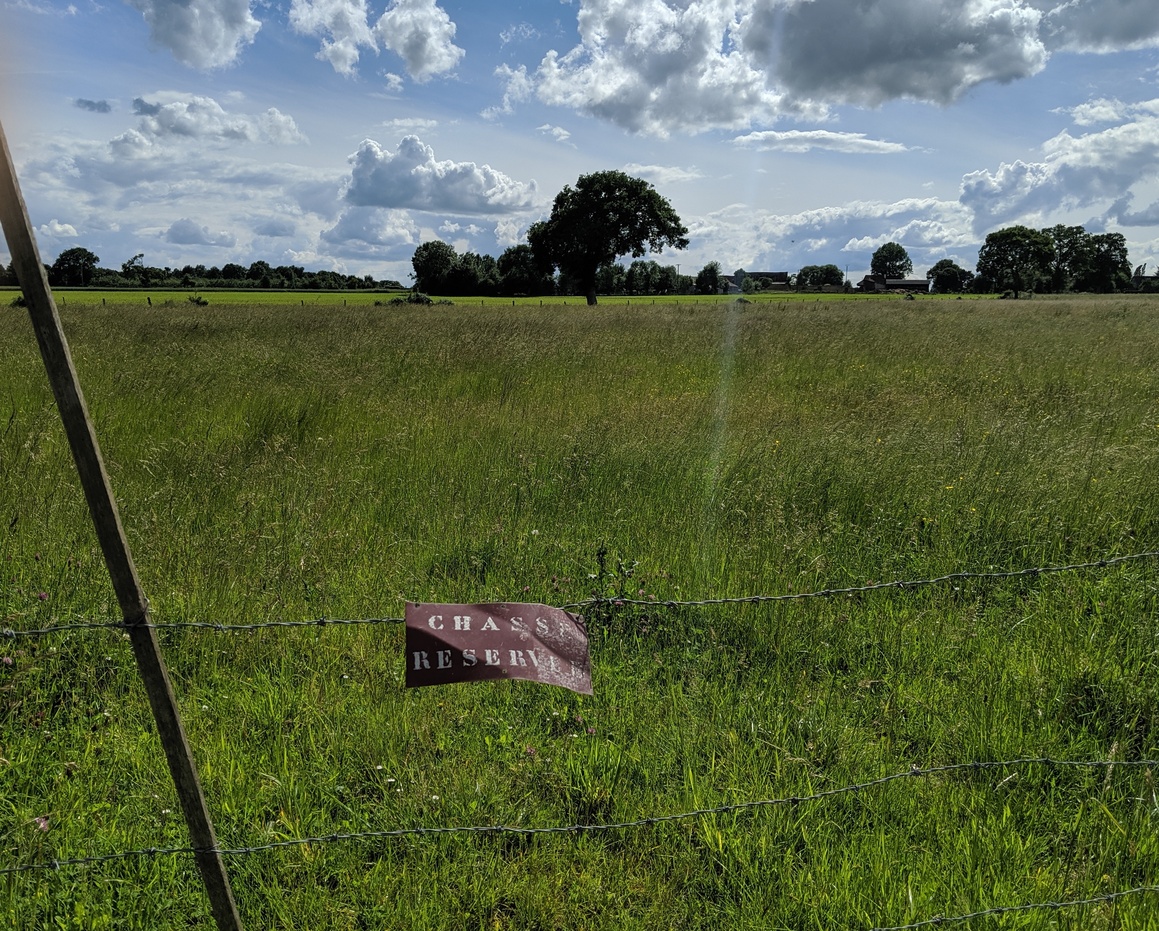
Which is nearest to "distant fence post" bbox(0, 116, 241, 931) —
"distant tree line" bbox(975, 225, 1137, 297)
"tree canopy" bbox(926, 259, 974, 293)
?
"distant tree line" bbox(975, 225, 1137, 297)

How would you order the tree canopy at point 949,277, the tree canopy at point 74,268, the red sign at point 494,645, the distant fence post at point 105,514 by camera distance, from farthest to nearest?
the tree canopy at point 949,277
the tree canopy at point 74,268
the red sign at point 494,645
the distant fence post at point 105,514

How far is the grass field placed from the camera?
7.88 feet

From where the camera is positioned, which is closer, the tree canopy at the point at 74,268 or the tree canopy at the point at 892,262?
the tree canopy at the point at 74,268

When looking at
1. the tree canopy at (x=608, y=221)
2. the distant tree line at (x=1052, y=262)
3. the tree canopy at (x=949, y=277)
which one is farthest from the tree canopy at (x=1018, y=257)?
the tree canopy at (x=608, y=221)

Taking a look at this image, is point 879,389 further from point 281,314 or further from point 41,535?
point 281,314

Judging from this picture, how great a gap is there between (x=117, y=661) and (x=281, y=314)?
16541 millimetres

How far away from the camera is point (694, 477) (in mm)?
5930

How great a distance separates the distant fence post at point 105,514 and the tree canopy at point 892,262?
143 m

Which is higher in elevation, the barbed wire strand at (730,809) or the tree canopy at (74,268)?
the tree canopy at (74,268)

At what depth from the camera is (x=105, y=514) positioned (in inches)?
64.5

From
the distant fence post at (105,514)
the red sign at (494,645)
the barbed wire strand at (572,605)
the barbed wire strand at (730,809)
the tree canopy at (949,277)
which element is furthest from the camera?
the tree canopy at (949,277)

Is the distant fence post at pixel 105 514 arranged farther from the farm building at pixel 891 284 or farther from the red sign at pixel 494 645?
the farm building at pixel 891 284

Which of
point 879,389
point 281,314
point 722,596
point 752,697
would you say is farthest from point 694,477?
point 281,314

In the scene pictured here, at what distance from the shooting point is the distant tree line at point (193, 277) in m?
67.3
